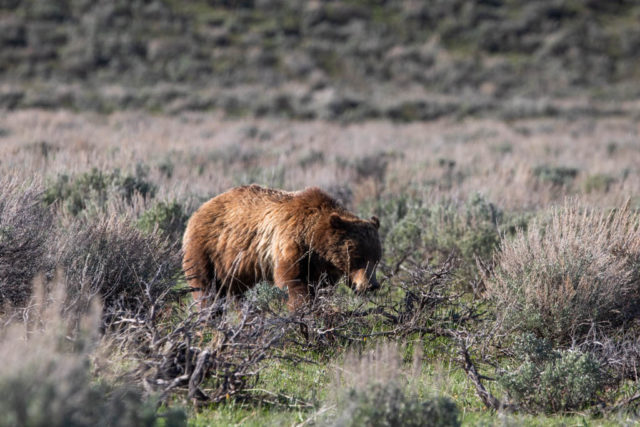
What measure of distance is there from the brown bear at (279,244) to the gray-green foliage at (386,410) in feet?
6.54

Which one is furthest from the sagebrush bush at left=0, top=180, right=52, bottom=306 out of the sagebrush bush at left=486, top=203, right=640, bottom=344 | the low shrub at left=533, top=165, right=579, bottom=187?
the low shrub at left=533, top=165, right=579, bottom=187

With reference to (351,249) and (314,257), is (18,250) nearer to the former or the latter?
(314,257)

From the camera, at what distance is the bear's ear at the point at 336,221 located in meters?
5.64

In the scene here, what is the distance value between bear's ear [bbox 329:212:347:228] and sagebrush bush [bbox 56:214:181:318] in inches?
58.5

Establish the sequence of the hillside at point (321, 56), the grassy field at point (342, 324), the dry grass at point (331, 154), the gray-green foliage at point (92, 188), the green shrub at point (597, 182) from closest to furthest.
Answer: the grassy field at point (342, 324) → the gray-green foliage at point (92, 188) → the dry grass at point (331, 154) → the green shrub at point (597, 182) → the hillside at point (321, 56)

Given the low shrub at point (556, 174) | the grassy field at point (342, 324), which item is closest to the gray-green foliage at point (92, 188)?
the grassy field at point (342, 324)

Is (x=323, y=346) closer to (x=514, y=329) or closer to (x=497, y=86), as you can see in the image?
(x=514, y=329)

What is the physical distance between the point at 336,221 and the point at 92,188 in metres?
5.27

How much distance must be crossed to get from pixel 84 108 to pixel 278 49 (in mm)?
15088

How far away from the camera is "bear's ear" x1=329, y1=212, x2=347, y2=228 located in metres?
5.64

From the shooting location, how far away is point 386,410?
3320 millimetres

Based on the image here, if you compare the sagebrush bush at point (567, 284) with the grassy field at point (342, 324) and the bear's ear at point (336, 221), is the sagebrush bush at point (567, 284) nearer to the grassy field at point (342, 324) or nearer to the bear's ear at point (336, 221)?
the grassy field at point (342, 324)

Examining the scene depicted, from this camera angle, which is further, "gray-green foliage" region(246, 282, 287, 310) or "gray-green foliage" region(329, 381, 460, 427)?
"gray-green foliage" region(246, 282, 287, 310)

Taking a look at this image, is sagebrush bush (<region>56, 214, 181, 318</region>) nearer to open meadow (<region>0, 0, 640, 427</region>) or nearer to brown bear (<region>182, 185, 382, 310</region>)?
open meadow (<region>0, 0, 640, 427</region>)
